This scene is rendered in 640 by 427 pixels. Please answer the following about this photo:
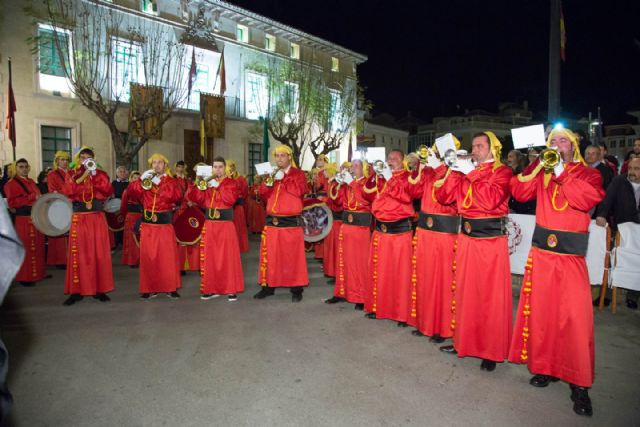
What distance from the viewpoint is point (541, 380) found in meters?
3.89

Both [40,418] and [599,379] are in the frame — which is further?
[599,379]

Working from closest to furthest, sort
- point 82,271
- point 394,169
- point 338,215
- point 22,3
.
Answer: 1. point 394,169
2. point 82,271
3. point 338,215
4. point 22,3

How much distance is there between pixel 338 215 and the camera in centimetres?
874

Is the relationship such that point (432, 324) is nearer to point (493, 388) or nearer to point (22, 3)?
point (493, 388)

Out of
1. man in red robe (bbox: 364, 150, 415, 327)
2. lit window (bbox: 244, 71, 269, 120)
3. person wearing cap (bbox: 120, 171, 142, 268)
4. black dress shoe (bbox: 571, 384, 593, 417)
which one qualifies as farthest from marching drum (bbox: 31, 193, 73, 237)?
lit window (bbox: 244, 71, 269, 120)

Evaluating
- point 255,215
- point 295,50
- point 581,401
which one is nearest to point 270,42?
point 295,50

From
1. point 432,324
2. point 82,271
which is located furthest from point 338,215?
point 82,271

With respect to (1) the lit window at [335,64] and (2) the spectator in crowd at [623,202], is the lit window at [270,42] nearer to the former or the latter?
(1) the lit window at [335,64]

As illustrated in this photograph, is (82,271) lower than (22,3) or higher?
lower

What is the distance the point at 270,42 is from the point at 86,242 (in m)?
24.8

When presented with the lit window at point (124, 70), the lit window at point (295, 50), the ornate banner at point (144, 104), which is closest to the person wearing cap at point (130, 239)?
the ornate banner at point (144, 104)

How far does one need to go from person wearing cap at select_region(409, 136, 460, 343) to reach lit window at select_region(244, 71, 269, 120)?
22.5m

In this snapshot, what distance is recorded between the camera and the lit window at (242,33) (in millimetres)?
26342

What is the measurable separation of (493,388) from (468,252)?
4.23 feet
